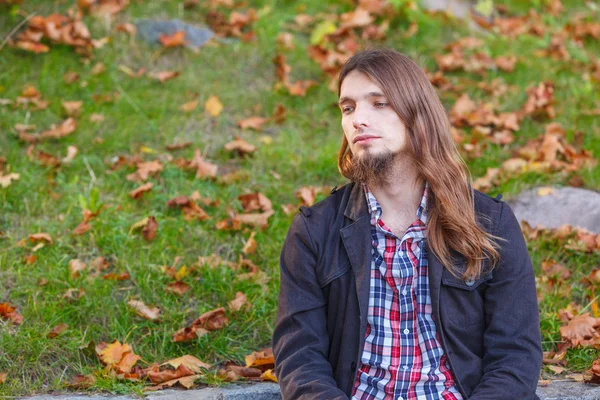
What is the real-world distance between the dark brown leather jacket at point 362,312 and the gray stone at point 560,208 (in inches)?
72.2

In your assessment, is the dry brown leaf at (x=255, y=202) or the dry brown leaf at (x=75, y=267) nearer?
the dry brown leaf at (x=75, y=267)

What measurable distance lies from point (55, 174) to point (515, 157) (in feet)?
10.2

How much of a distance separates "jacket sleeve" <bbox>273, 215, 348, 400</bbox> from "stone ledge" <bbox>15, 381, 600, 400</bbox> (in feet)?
1.82

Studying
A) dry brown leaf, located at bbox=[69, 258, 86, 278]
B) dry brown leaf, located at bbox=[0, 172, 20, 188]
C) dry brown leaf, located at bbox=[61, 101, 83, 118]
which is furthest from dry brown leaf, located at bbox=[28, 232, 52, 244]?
dry brown leaf, located at bbox=[61, 101, 83, 118]

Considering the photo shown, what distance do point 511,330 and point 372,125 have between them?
0.91 m

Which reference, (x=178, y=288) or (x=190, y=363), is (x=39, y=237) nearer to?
(x=178, y=288)

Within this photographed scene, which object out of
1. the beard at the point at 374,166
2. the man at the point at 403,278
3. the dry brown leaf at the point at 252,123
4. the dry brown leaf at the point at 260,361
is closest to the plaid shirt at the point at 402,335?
the man at the point at 403,278

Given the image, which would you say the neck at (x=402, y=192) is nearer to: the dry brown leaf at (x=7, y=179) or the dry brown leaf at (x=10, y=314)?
the dry brown leaf at (x=10, y=314)

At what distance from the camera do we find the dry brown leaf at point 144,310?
382cm

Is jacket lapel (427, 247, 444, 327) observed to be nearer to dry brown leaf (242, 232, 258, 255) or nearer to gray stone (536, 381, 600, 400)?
gray stone (536, 381, 600, 400)

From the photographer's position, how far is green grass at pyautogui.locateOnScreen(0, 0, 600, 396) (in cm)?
377

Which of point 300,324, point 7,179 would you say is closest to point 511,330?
point 300,324

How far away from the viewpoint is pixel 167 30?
6.36 meters

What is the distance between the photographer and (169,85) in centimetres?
592
